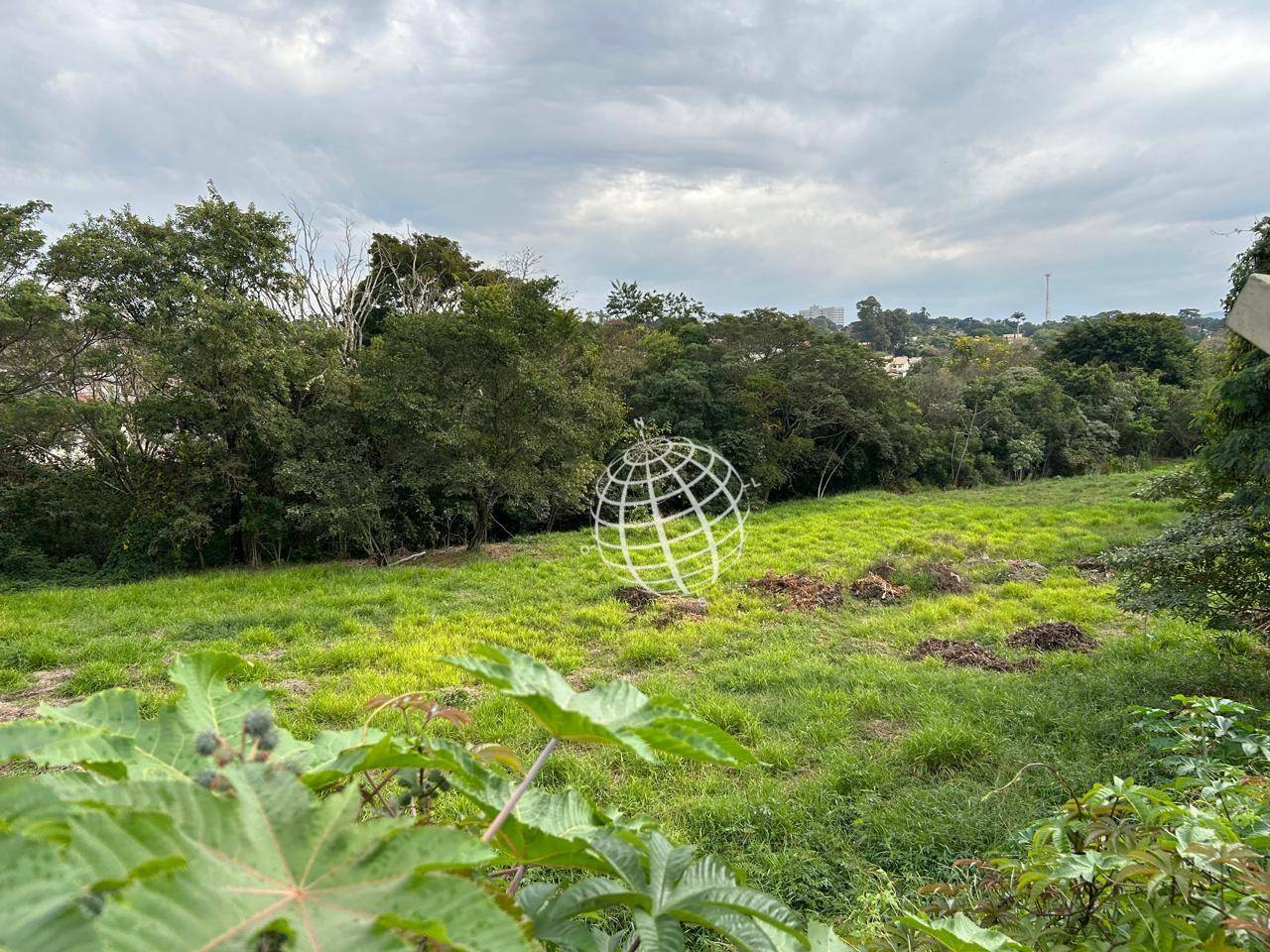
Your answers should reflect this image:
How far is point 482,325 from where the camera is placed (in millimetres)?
8156

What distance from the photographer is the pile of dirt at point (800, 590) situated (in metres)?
6.30

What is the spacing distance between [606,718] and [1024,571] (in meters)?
7.78

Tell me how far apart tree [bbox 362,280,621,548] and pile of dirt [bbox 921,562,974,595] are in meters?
4.59

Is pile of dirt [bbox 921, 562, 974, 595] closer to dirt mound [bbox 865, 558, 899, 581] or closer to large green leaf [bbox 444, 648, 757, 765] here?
dirt mound [bbox 865, 558, 899, 581]

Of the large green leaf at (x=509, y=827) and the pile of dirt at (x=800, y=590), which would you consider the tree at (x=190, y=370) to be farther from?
the large green leaf at (x=509, y=827)

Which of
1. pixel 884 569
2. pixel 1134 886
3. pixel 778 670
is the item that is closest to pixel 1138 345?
pixel 884 569

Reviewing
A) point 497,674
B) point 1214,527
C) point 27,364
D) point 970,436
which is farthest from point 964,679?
point 970,436

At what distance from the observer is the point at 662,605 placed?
20.4 feet

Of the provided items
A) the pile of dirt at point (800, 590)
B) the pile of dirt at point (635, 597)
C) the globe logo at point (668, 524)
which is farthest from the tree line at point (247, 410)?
the pile of dirt at point (800, 590)

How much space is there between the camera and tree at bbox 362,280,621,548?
816 centimetres

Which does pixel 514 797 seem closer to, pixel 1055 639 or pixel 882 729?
pixel 882 729

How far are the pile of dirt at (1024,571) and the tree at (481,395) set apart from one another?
5.31 meters

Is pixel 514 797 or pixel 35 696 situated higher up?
pixel 514 797

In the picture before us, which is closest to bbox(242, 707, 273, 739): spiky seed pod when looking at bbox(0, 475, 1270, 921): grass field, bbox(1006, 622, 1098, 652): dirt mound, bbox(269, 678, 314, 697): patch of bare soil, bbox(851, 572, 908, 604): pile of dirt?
bbox(0, 475, 1270, 921): grass field
